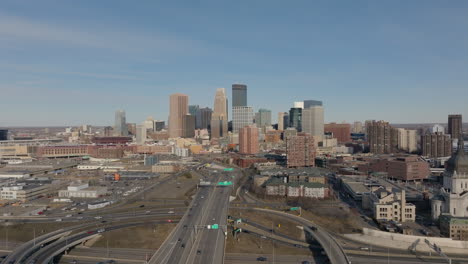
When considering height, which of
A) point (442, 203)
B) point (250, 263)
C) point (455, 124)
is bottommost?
point (250, 263)

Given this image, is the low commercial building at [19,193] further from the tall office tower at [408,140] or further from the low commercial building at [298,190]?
the tall office tower at [408,140]

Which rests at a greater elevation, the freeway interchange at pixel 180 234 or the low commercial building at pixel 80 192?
the low commercial building at pixel 80 192

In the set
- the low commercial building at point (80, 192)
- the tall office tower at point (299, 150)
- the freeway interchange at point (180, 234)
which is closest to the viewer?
the freeway interchange at point (180, 234)

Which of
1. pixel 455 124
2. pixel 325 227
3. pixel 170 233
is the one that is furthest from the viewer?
pixel 455 124

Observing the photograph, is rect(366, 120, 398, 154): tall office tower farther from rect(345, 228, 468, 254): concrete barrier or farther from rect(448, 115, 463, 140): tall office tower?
rect(345, 228, 468, 254): concrete barrier

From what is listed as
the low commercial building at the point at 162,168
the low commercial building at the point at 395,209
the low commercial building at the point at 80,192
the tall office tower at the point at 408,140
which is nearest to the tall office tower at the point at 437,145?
the tall office tower at the point at 408,140

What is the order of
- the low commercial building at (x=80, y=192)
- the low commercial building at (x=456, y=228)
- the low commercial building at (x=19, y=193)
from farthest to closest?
the low commercial building at (x=80, y=192) → the low commercial building at (x=19, y=193) → the low commercial building at (x=456, y=228)

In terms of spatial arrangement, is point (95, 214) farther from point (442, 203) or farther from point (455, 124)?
point (455, 124)

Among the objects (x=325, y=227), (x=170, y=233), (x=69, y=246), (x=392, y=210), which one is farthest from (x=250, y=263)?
(x=392, y=210)
